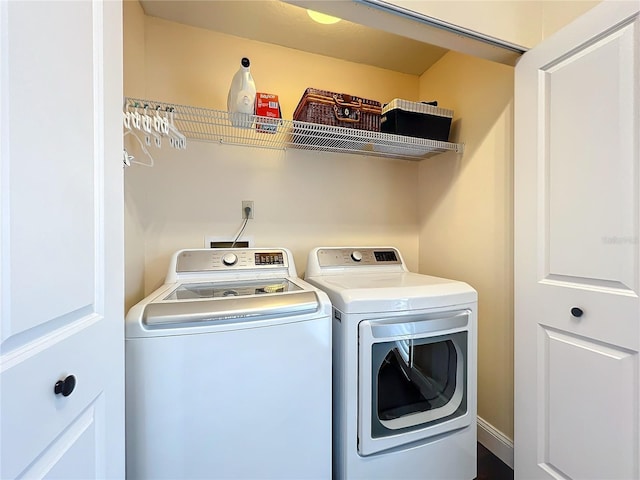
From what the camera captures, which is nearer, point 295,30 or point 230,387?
point 230,387

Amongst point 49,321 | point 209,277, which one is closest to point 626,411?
point 49,321

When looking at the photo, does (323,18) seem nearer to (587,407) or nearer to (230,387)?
(230,387)

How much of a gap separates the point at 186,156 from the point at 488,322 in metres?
2.04

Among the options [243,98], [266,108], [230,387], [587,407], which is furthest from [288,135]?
[587,407]

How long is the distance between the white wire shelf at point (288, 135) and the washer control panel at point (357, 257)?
2.20 feet

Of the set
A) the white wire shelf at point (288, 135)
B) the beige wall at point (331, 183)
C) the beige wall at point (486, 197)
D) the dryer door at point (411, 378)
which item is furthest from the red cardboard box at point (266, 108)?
the dryer door at point (411, 378)

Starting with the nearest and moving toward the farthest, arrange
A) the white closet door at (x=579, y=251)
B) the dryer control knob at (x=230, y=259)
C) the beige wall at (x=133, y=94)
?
1. the white closet door at (x=579, y=251)
2. the beige wall at (x=133, y=94)
3. the dryer control knob at (x=230, y=259)

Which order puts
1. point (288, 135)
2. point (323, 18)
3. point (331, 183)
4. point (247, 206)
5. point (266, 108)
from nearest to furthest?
point (266, 108), point (323, 18), point (288, 135), point (247, 206), point (331, 183)

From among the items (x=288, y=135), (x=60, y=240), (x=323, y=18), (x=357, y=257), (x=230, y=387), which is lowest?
(x=230, y=387)

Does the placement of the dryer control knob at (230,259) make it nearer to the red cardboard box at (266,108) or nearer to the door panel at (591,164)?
the red cardboard box at (266,108)

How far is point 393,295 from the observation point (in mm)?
1201

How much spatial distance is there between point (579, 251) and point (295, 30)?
1.86m

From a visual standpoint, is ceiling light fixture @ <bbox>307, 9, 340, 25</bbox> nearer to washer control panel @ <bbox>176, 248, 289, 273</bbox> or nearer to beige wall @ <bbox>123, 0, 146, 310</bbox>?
beige wall @ <bbox>123, 0, 146, 310</bbox>

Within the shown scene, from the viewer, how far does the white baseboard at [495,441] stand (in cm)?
147
